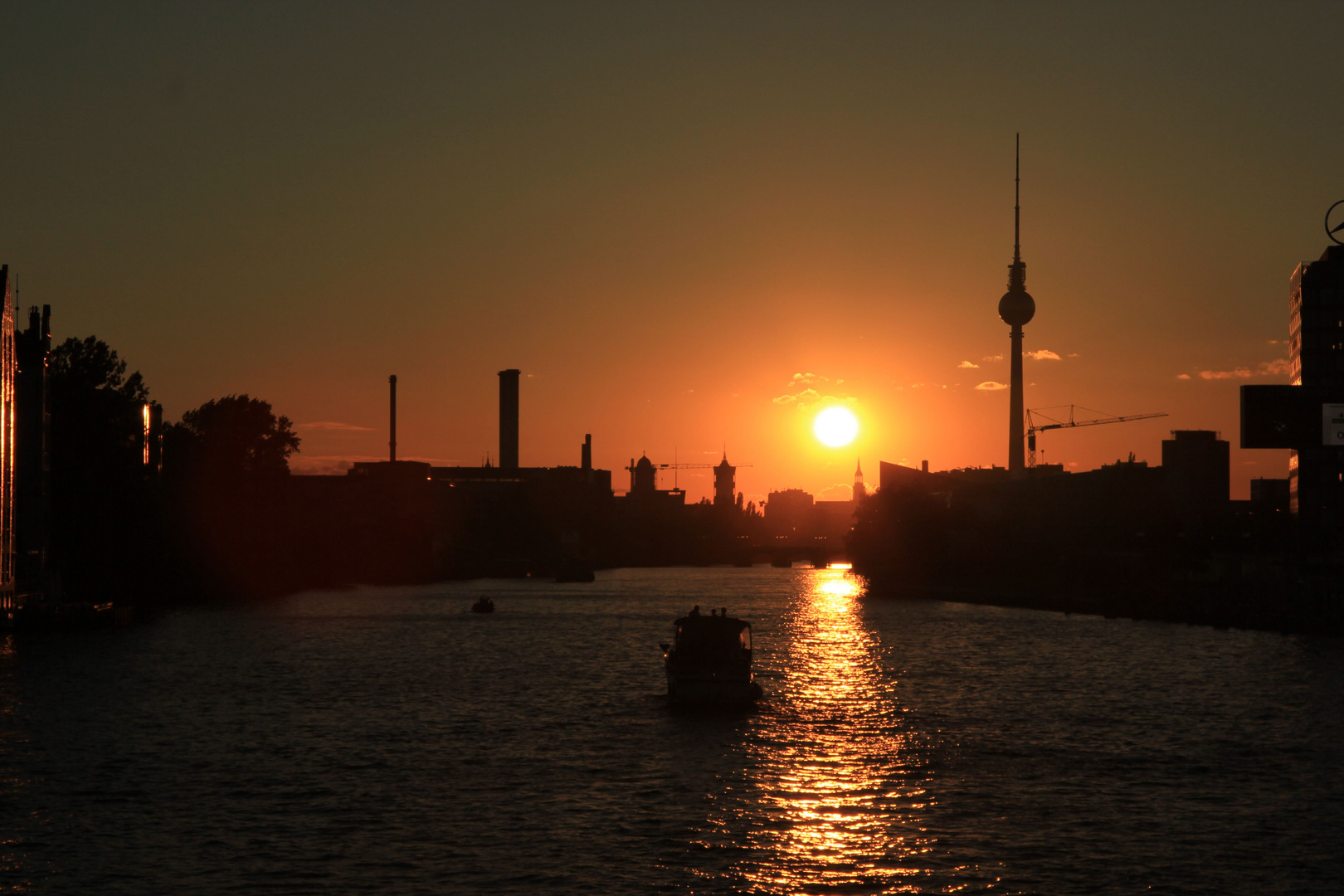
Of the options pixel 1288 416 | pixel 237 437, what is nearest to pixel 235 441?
pixel 237 437

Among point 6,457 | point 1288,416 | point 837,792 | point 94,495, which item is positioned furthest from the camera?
point 94,495

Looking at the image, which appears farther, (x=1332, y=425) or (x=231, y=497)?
(x=231, y=497)

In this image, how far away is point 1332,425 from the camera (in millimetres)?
105625

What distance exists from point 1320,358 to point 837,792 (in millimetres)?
151144

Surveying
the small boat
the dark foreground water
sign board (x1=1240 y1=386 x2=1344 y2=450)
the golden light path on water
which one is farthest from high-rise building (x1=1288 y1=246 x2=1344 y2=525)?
the small boat

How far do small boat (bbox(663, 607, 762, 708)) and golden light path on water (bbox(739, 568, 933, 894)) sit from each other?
2539mm

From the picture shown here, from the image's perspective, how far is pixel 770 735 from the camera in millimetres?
52750

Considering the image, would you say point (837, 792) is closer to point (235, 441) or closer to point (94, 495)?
point (94, 495)

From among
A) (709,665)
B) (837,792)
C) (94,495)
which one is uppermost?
(94,495)

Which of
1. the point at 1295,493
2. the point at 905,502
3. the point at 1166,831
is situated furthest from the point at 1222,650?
the point at 905,502

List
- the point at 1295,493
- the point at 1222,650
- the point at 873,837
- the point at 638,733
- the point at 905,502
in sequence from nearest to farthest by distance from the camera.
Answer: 1. the point at 873,837
2. the point at 638,733
3. the point at 1222,650
4. the point at 1295,493
5. the point at 905,502

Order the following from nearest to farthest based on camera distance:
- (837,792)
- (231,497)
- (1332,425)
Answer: (837,792)
(1332,425)
(231,497)

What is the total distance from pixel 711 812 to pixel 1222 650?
2526 inches

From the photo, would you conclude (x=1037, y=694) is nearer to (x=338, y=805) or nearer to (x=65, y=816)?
(x=338, y=805)
